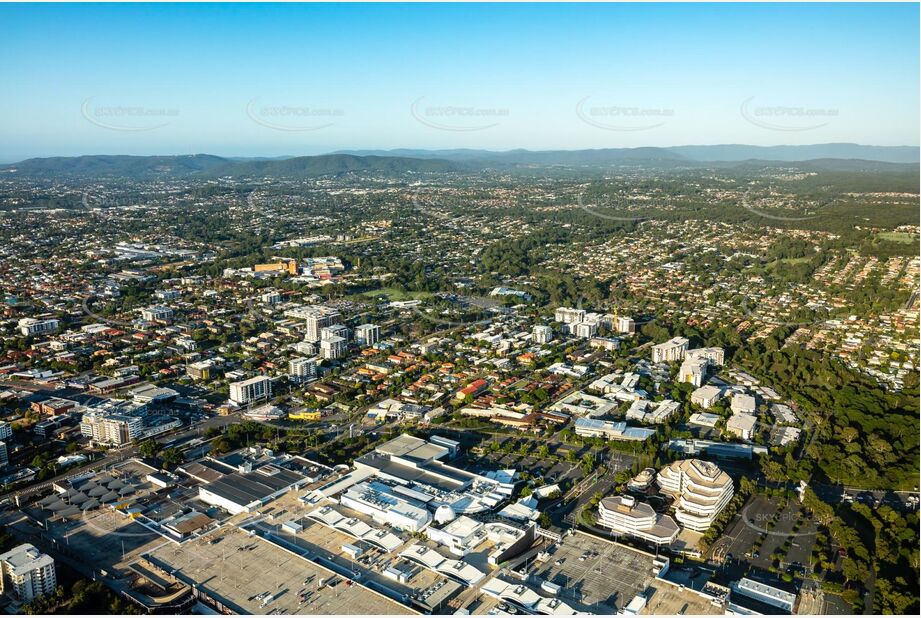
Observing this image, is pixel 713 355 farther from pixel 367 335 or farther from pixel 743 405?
pixel 367 335

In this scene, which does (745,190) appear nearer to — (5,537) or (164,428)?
(164,428)

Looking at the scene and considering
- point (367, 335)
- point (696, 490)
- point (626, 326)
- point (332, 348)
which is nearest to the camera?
point (696, 490)

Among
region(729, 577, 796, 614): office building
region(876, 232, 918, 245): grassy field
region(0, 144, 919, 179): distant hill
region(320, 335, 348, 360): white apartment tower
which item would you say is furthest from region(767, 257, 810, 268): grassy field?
region(0, 144, 919, 179): distant hill

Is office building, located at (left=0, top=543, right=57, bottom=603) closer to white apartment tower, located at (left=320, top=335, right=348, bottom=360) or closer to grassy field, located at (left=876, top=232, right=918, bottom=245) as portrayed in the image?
white apartment tower, located at (left=320, top=335, right=348, bottom=360)

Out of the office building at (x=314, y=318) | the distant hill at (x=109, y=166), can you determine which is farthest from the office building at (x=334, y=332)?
the distant hill at (x=109, y=166)

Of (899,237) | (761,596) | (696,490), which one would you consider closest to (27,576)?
(761,596)
